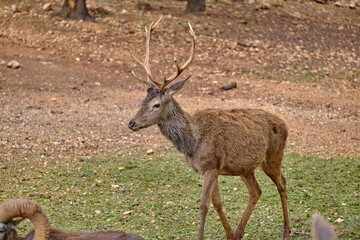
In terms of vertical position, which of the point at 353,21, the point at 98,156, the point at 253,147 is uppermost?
the point at 253,147

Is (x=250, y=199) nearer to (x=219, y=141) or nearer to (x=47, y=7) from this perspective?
(x=219, y=141)

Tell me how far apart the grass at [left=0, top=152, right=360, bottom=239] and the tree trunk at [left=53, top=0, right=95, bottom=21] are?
8.74 metres

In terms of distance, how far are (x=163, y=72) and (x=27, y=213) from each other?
476 inches

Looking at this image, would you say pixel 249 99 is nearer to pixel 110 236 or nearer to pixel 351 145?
pixel 351 145

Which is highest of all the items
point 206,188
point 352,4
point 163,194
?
point 206,188

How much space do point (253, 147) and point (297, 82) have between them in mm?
9669

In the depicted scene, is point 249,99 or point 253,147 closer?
point 253,147

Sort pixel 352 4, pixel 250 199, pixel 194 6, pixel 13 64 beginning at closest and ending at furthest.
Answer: pixel 250 199
pixel 13 64
pixel 194 6
pixel 352 4

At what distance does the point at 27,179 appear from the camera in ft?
41.5

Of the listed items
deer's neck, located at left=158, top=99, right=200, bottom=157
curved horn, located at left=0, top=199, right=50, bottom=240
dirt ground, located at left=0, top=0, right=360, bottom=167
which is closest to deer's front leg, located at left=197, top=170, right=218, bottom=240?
deer's neck, located at left=158, top=99, right=200, bottom=157

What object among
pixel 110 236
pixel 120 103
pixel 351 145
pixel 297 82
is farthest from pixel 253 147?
pixel 297 82

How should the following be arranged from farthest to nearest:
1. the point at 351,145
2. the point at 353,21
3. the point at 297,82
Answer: the point at 353,21 → the point at 297,82 → the point at 351,145

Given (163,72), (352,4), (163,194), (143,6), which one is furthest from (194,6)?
(163,194)

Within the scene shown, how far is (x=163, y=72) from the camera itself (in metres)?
19.6
